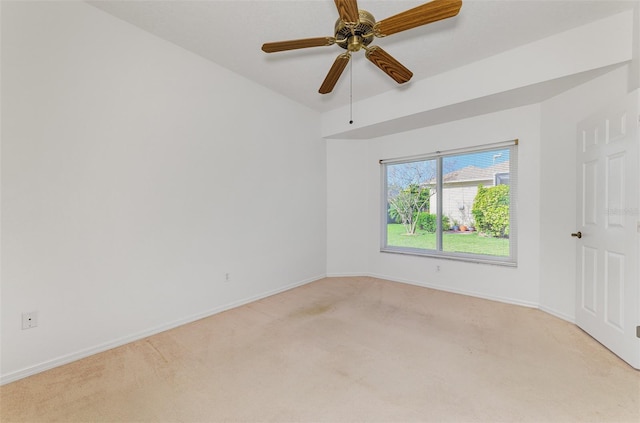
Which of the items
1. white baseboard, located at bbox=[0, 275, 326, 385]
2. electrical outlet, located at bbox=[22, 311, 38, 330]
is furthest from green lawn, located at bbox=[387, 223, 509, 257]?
electrical outlet, located at bbox=[22, 311, 38, 330]

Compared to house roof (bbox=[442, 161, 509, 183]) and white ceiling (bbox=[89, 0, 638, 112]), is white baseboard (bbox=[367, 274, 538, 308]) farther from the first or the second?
white ceiling (bbox=[89, 0, 638, 112])

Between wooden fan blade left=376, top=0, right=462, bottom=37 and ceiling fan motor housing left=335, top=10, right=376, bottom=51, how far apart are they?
5cm

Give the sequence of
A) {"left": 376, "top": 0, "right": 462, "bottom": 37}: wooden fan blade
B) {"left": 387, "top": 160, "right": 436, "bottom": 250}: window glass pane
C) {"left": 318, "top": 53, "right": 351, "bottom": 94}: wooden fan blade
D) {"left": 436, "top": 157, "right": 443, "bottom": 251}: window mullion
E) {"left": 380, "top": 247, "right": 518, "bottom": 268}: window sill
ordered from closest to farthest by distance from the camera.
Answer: {"left": 376, "top": 0, "right": 462, "bottom": 37}: wooden fan blade < {"left": 318, "top": 53, "right": 351, "bottom": 94}: wooden fan blade < {"left": 380, "top": 247, "right": 518, "bottom": 268}: window sill < {"left": 436, "top": 157, "right": 443, "bottom": 251}: window mullion < {"left": 387, "top": 160, "right": 436, "bottom": 250}: window glass pane

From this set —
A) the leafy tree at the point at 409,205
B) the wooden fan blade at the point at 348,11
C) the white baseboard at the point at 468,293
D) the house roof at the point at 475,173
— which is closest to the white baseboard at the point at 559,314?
the white baseboard at the point at 468,293

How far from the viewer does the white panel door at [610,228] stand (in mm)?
1946

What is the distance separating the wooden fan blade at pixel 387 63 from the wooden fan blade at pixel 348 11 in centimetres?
27

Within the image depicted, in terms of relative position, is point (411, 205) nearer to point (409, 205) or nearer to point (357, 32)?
point (409, 205)

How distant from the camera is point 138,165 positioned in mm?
2402

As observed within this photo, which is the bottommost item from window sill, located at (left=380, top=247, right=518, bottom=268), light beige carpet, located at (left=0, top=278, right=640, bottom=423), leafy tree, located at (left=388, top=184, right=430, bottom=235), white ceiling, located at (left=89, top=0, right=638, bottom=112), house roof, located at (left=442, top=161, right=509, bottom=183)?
light beige carpet, located at (left=0, top=278, right=640, bottom=423)

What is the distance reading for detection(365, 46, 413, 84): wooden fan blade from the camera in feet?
5.60

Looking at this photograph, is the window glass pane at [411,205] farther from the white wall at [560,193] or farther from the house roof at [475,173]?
the white wall at [560,193]

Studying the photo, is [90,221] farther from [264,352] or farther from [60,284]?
[264,352]

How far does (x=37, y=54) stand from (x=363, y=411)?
10.7 ft

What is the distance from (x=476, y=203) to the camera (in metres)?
3.64
